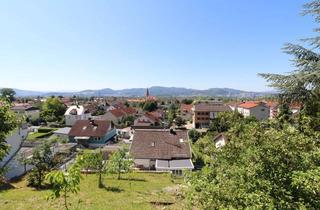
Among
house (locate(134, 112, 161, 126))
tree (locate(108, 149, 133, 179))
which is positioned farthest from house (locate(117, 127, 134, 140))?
tree (locate(108, 149, 133, 179))

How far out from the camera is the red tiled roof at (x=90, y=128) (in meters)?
50.2

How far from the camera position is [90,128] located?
51.3 meters

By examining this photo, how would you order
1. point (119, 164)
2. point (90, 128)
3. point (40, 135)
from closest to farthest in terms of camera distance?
point (119, 164) → point (90, 128) → point (40, 135)

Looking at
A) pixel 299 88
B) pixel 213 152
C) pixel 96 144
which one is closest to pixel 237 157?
pixel 213 152

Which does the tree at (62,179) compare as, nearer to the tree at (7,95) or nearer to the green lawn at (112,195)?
the tree at (7,95)

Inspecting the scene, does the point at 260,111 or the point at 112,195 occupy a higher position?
the point at 260,111

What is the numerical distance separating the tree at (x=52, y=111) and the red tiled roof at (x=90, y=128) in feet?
83.8

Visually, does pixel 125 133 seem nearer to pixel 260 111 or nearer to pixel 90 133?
pixel 90 133

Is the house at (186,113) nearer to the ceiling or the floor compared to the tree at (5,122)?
nearer to the floor

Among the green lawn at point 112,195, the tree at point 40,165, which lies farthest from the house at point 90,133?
the tree at point 40,165

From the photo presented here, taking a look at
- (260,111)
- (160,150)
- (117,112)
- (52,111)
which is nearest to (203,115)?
(260,111)

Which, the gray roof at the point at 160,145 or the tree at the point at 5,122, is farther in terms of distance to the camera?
the gray roof at the point at 160,145

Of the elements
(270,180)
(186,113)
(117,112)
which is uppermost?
(270,180)

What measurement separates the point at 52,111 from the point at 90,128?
3032cm
